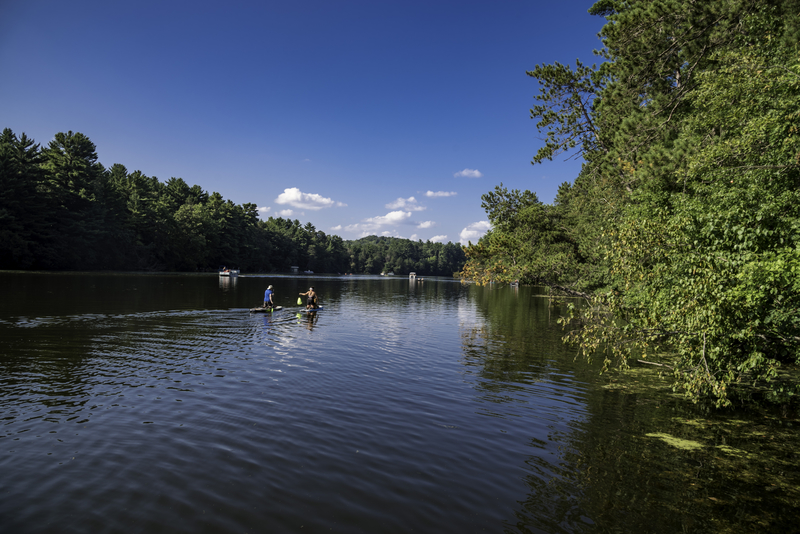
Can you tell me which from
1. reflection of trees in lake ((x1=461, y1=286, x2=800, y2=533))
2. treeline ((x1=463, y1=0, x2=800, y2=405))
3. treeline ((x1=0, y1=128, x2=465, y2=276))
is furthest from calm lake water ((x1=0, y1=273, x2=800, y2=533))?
treeline ((x1=0, y1=128, x2=465, y2=276))

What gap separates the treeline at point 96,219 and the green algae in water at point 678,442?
96105 millimetres

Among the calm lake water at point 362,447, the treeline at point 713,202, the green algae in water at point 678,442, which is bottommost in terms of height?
the green algae in water at point 678,442

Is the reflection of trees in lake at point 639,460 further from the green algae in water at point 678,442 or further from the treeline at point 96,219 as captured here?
the treeline at point 96,219

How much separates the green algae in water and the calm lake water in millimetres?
57

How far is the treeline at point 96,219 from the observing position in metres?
76.3

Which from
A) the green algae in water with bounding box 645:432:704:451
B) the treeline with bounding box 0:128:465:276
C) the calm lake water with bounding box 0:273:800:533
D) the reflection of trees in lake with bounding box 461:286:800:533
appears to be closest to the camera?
the calm lake water with bounding box 0:273:800:533

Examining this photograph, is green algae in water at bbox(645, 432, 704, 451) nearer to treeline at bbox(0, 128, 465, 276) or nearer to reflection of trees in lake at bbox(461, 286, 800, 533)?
reflection of trees in lake at bbox(461, 286, 800, 533)

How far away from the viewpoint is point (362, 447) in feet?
32.8

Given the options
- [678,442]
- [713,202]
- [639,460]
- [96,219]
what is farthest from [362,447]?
[96,219]

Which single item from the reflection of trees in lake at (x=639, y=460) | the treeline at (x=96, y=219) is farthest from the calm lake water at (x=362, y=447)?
the treeline at (x=96, y=219)

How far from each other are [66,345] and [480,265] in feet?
95.5

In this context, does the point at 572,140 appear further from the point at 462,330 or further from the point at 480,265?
the point at 462,330

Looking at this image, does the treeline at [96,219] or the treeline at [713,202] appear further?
the treeline at [96,219]

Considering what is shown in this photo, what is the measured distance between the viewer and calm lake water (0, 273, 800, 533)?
7199 mm
